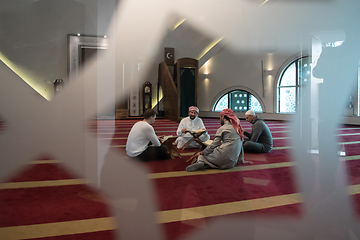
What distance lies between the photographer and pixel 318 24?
8.45 m

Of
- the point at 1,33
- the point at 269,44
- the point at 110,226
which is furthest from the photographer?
the point at 269,44

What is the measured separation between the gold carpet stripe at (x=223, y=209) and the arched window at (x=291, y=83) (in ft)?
25.7

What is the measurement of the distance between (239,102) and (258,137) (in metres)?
6.80

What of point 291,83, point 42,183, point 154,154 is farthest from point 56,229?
point 291,83

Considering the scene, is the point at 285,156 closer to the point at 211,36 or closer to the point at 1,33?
the point at 1,33

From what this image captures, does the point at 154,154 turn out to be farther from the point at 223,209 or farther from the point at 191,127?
the point at 223,209

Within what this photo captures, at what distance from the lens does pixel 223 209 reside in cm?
176

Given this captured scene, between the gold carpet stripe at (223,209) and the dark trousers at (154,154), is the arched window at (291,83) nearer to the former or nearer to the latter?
the dark trousers at (154,154)

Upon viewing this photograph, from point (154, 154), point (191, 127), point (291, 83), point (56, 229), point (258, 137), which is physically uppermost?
point (291, 83)

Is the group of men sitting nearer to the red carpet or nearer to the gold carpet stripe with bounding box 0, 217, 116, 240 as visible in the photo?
the red carpet

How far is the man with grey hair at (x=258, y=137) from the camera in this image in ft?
11.7

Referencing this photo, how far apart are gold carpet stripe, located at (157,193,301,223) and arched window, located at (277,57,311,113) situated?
7.85 metres

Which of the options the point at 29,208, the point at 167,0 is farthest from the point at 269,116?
the point at 29,208

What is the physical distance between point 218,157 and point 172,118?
632 centimetres
